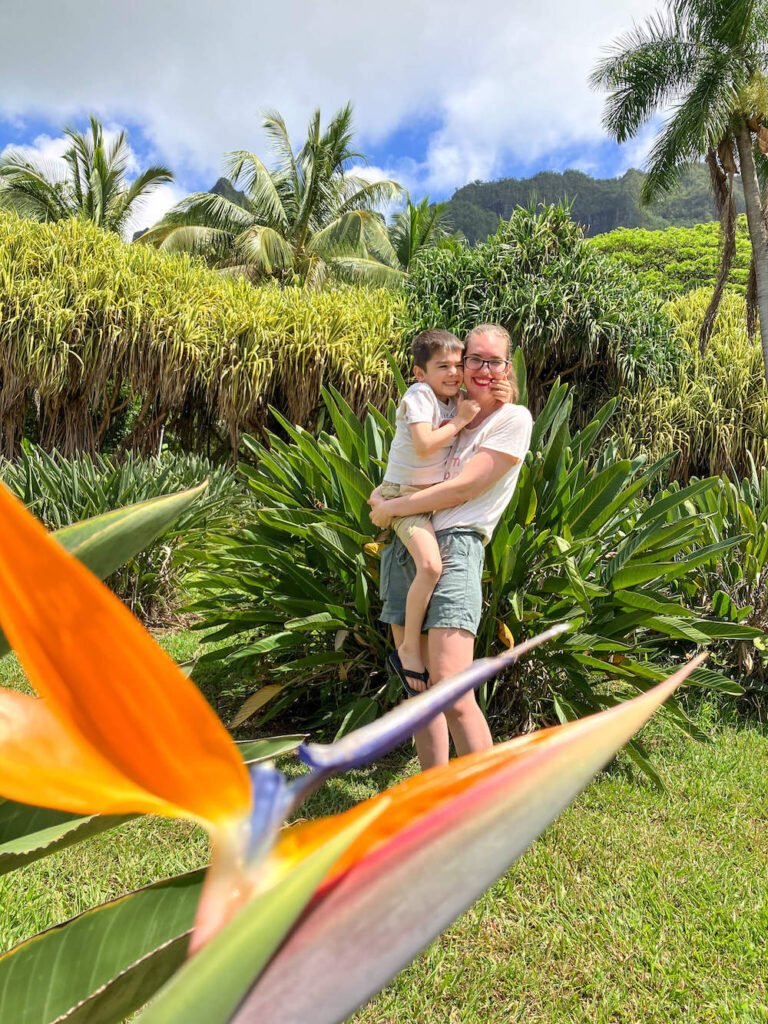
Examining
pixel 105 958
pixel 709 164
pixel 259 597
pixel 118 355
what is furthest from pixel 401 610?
pixel 709 164

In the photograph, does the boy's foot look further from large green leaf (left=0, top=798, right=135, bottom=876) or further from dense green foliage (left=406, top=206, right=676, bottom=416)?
dense green foliage (left=406, top=206, right=676, bottom=416)

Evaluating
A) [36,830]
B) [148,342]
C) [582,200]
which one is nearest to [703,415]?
[148,342]

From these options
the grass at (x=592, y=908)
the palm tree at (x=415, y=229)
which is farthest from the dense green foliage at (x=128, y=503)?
the palm tree at (x=415, y=229)

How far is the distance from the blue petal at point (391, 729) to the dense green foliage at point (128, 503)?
5478 millimetres

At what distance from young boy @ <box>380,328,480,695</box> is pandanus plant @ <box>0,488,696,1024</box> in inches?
95.1

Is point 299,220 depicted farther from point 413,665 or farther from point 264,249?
point 413,665

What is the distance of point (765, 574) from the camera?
15.5 feet

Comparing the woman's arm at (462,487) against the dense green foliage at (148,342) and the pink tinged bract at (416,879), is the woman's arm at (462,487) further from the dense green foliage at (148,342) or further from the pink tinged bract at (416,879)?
the dense green foliage at (148,342)

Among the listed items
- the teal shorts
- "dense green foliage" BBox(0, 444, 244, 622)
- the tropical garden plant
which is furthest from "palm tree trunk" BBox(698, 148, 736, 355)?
the teal shorts

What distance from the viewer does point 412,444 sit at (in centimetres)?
284

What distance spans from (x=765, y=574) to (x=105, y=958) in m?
4.98

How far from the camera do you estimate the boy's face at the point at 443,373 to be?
2920mm

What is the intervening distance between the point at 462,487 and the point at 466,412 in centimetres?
33

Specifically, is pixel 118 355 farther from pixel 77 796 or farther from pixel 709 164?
pixel 709 164
